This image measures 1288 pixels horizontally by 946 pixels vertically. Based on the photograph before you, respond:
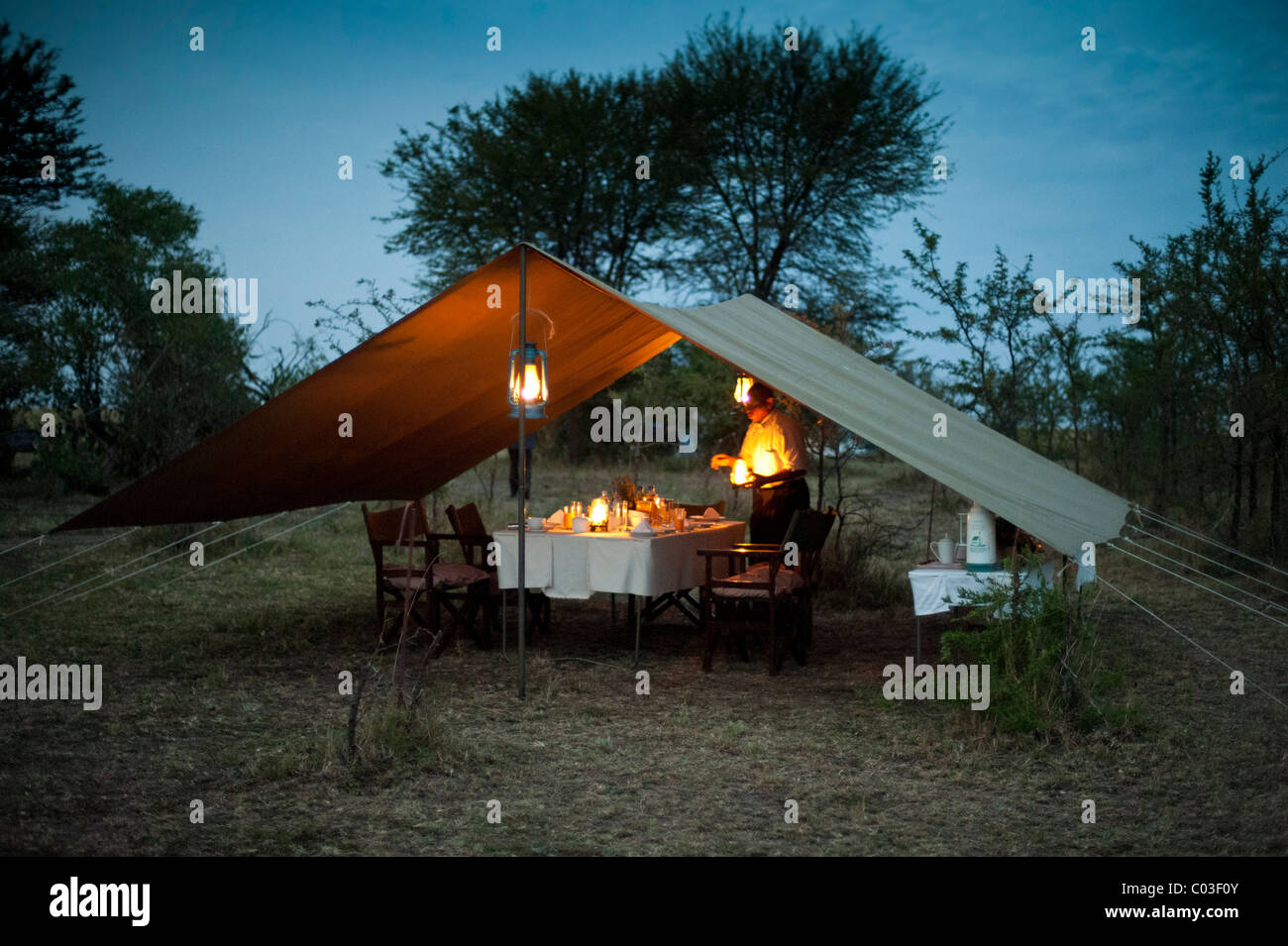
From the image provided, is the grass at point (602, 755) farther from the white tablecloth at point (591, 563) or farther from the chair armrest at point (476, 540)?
the chair armrest at point (476, 540)

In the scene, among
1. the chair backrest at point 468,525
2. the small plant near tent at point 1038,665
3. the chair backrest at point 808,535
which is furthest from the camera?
the chair backrest at point 468,525

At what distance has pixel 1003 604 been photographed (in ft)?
17.7

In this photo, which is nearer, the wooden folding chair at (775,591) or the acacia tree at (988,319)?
the wooden folding chair at (775,591)

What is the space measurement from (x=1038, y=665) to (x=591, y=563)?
99.4 inches

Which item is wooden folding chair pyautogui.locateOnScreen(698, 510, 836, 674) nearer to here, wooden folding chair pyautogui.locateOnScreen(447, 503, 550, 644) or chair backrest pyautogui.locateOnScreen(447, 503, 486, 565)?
wooden folding chair pyautogui.locateOnScreen(447, 503, 550, 644)

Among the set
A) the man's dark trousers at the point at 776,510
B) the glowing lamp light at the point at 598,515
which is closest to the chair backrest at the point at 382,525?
the glowing lamp light at the point at 598,515

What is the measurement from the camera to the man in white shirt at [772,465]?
306 inches

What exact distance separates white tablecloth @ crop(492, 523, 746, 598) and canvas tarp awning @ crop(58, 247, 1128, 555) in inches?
41.3

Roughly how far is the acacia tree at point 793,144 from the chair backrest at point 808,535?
1429 centimetres

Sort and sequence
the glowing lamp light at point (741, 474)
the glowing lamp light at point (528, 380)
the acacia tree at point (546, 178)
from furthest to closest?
1. the acacia tree at point (546, 178)
2. the glowing lamp light at point (741, 474)
3. the glowing lamp light at point (528, 380)

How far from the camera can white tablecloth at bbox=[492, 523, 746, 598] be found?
6562mm

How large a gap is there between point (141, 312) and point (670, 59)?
10233 mm

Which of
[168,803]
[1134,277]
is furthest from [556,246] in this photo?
[168,803]

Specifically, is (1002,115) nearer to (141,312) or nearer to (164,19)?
(164,19)
